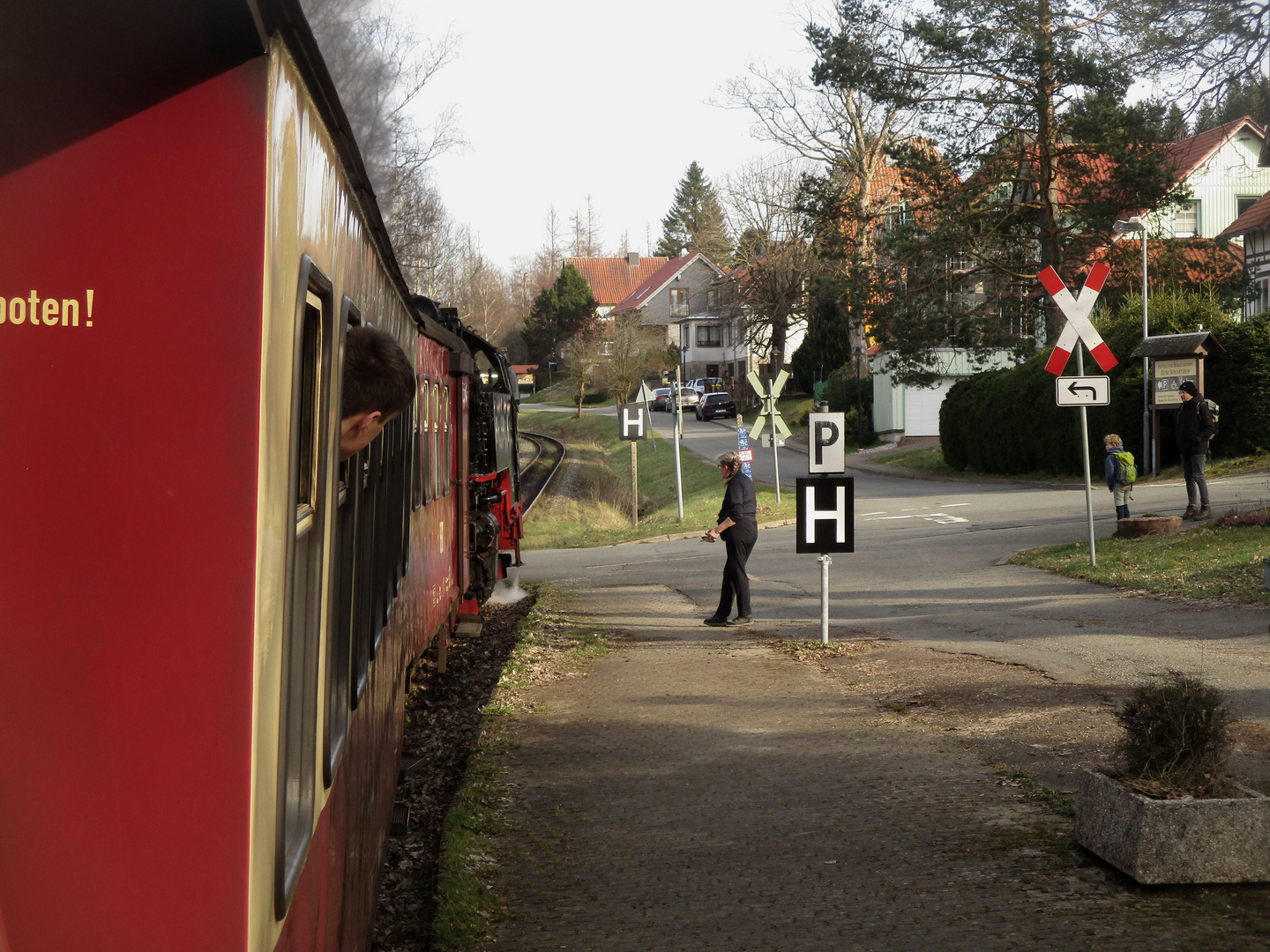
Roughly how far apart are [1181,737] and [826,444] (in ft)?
23.3

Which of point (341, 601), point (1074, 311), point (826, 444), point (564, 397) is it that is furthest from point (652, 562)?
point (564, 397)

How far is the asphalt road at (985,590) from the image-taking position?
980cm

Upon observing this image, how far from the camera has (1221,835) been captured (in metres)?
5.07

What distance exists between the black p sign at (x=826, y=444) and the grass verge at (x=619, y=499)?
1369 cm

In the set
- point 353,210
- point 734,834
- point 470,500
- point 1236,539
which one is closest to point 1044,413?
point 1236,539

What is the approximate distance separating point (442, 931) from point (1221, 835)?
3.05 metres

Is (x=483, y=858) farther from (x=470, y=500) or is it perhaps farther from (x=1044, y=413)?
(x=1044, y=413)

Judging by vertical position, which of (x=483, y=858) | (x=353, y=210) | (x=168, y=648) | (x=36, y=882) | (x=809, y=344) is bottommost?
(x=483, y=858)

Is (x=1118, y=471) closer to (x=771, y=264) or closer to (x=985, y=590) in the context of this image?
(x=985, y=590)

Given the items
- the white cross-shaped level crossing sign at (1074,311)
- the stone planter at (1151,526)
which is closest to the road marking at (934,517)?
the stone planter at (1151,526)

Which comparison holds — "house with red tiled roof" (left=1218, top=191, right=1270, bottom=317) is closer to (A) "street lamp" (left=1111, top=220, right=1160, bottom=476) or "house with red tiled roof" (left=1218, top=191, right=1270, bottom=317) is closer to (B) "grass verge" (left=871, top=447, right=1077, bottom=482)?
(B) "grass verge" (left=871, top=447, right=1077, bottom=482)

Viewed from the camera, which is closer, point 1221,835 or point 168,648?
point 168,648

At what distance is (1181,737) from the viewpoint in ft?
17.1

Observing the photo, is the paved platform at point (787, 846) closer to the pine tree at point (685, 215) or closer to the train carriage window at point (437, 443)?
the train carriage window at point (437, 443)
